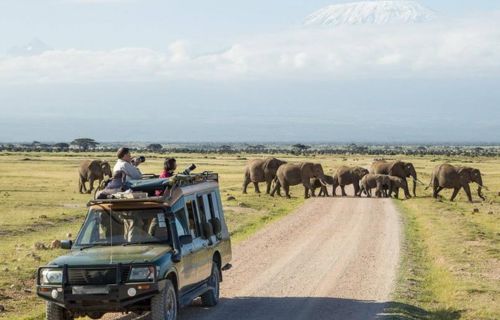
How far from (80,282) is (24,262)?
35.3ft

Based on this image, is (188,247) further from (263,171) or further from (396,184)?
(263,171)

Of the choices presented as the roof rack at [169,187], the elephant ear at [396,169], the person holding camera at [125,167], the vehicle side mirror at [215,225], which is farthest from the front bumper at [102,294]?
the elephant ear at [396,169]

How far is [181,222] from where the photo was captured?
16.6 m

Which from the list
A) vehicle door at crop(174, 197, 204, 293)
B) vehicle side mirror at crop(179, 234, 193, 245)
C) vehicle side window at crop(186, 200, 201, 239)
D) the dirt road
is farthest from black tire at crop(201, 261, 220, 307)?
vehicle side mirror at crop(179, 234, 193, 245)

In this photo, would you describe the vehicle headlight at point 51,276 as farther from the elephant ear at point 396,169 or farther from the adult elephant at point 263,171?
the elephant ear at point 396,169

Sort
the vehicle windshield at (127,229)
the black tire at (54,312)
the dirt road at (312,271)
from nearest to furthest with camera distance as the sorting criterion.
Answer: the black tire at (54,312) → the vehicle windshield at (127,229) → the dirt road at (312,271)

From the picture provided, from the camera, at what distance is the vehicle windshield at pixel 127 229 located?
629 inches

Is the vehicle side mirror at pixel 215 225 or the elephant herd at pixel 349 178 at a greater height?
the vehicle side mirror at pixel 215 225

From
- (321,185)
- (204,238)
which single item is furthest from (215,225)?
(321,185)

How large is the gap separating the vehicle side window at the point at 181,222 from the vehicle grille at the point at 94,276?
2.09 metres

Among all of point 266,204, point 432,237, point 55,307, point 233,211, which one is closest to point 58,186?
point 266,204

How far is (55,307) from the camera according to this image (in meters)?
14.8

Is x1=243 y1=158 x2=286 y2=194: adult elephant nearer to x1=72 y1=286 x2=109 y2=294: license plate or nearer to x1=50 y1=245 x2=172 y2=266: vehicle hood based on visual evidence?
x1=50 y1=245 x2=172 y2=266: vehicle hood

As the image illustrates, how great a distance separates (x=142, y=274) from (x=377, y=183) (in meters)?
42.4
